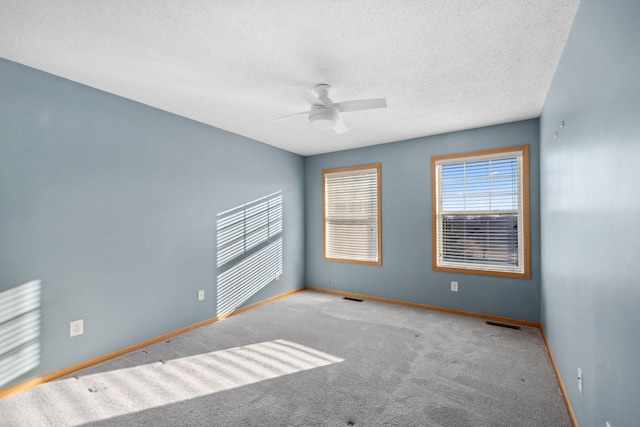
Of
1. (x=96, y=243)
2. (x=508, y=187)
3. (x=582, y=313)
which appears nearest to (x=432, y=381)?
(x=582, y=313)

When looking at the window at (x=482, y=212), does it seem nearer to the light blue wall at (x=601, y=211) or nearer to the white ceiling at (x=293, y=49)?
the white ceiling at (x=293, y=49)

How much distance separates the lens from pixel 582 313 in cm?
171

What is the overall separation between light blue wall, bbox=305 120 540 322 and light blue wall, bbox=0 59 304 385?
205 cm

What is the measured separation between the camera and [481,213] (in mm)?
4031

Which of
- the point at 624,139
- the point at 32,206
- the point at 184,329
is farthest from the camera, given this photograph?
the point at 184,329

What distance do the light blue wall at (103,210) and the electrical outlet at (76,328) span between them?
35 mm

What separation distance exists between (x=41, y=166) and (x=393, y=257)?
4.19m

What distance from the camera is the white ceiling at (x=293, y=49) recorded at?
177 cm

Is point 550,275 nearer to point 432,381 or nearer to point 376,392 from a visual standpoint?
point 432,381

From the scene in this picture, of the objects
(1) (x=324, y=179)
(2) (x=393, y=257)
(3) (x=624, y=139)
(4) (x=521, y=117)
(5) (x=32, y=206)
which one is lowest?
(2) (x=393, y=257)

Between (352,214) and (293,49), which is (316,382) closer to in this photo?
(293,49)

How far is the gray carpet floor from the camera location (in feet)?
6.51

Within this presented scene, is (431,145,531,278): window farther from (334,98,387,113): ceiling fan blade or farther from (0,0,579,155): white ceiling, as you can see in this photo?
(334,98,387,113): ceiling fan blade

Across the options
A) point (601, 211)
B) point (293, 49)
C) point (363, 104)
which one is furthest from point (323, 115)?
point (601, 211)
